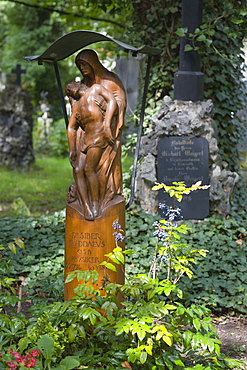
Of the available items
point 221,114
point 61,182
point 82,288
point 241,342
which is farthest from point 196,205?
point 61,182

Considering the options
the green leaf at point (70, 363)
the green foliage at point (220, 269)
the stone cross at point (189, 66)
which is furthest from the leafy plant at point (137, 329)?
the stone cross at point (189, 66)

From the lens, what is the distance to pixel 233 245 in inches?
228

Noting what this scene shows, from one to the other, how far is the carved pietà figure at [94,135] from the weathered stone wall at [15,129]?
789 cm

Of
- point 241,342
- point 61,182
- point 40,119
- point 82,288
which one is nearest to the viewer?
point 82,288

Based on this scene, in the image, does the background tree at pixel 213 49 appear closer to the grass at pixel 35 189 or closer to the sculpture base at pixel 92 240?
the grass at pixel 35 189

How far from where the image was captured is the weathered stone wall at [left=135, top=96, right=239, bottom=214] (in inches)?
266

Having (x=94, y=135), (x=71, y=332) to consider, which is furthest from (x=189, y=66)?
(x=71, y=332)

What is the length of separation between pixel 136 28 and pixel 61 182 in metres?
4.06

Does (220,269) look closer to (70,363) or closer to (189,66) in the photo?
(70,363)

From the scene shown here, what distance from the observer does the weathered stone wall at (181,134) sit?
6.76m

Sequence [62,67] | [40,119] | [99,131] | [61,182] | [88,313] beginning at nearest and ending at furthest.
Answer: [88,313], [99,131], [61,182], [40,119], [62,67]

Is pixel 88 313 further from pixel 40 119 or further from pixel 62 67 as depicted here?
pixel 62 67

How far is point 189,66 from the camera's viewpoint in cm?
698

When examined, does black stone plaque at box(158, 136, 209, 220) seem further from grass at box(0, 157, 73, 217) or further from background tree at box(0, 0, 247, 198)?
grass at box(0, 157, 73, 217)
